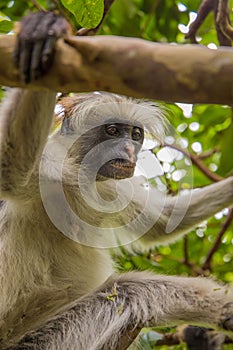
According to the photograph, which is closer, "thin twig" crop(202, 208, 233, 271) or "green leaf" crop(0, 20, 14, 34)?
"green leaf" crop(0, 20, 14, 34)

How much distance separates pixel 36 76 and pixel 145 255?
148 inches

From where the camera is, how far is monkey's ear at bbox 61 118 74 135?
14.9 ft

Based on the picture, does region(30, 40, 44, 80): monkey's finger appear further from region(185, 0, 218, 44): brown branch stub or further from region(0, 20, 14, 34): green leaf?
region(185, 0, 218, 44): brown branch stub

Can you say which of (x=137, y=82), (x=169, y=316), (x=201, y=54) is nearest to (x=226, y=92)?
(x=201, y=54)

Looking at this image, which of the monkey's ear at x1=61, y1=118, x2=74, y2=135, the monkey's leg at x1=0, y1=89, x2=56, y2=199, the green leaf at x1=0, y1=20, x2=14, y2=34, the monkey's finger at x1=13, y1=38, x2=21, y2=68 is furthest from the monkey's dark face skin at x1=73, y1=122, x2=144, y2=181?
the monkey's finger at x1=13, y1=38, x2=21, y2=68

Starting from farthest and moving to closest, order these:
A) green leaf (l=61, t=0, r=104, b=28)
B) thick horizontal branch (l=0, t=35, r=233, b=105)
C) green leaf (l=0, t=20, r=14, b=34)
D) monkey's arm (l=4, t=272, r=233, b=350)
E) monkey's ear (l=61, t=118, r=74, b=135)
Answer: monkey's ear (l=61, t=118, r=74, b=135)
green leaf (l=0, t=20, r=14, b=34)
monkey's arm (l=4, t=272, r=233, b=350)
green leaf (l=61, t=0, r=104, b=28)
thick horizontal branch (l=0, t=35, r=233, b=105)

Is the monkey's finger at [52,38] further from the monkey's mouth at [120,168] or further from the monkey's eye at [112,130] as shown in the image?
the monkey's eye at [112,130]

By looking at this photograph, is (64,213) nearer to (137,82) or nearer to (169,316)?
(169,316)

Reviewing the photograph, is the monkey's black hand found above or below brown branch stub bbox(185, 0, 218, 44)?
above

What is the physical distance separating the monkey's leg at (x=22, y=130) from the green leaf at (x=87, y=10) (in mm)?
641

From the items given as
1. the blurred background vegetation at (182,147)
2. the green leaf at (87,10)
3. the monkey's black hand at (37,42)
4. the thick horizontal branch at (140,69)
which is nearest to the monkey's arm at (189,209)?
the blurred background vegetation at (182,147)

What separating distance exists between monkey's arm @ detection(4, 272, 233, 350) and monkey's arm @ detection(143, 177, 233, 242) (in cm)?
82

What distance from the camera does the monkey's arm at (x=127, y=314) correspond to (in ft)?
13.4

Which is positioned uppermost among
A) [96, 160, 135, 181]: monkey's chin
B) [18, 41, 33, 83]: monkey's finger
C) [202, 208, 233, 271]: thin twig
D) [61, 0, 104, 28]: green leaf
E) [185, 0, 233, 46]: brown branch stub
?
[18, 41, 33, 83]: monkey's finger
